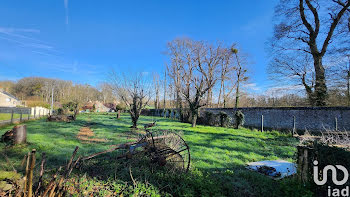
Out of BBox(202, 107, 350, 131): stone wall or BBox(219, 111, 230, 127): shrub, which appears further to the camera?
BBox(219, 111, 230, 127): shrub

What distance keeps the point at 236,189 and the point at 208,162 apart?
4.85 ft

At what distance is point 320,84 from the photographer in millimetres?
13852

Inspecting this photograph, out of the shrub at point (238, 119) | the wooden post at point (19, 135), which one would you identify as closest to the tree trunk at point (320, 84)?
the shrub at point (238, 119)

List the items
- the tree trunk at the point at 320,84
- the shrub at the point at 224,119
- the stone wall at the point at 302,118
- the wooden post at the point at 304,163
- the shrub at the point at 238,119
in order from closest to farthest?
the wooden post at the point at 304,163
the stone wall at the point at 302,118
the tree trunk at the point at 320,84
the shrub at the point at 238,119
the shrub at the point at 224,119

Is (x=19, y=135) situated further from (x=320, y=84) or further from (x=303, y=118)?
(x=320, y=84)

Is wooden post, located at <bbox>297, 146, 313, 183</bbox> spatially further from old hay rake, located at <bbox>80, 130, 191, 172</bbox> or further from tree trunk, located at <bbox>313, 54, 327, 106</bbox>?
tree trunk, located at <bbox>313, 54, 327, 106</bbox>

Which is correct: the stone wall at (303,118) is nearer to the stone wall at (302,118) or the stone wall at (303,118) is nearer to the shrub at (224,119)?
the stone wall at (302,118)

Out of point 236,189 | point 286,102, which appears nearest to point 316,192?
point 236,189

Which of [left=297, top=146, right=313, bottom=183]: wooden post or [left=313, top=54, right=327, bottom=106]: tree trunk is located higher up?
[left=313, top=54, right=327, bottom=106]: tree trunk

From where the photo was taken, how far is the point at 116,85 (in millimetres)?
15188

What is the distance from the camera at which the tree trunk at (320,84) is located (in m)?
13.7

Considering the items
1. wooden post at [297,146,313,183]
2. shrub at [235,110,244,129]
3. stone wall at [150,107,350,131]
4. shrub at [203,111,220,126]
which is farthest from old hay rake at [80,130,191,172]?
shrub at [203,111,220,126]

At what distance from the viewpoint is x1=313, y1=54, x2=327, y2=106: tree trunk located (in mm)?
13703

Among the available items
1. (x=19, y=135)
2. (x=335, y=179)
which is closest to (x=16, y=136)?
(x=19, y=135)
